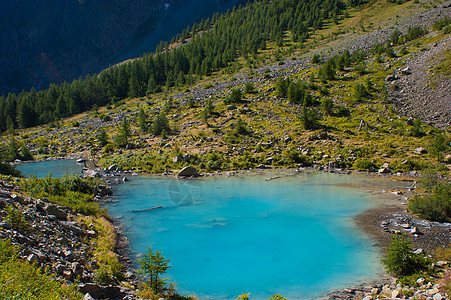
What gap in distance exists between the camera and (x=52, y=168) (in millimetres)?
44188

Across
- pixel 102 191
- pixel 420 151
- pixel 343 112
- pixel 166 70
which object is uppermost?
pixel 166 70

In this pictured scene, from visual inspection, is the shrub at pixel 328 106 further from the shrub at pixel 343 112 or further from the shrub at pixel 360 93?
the shrub at pixel 360 93

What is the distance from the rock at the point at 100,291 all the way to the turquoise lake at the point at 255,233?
3.81 meters

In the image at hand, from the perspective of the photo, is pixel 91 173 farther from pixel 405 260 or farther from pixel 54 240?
pixel 405 260

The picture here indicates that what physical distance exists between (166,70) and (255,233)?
4022 inches

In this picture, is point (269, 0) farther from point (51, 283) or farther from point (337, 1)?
point (51, 283)

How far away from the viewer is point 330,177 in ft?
109

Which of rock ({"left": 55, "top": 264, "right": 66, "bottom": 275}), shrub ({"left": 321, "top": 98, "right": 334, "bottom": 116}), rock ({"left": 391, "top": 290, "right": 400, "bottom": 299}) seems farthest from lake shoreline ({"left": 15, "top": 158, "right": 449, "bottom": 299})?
shrub ({"left": 321, "top": 98, "right": 334, "bottom": 116})

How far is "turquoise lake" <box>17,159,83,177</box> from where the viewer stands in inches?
1593

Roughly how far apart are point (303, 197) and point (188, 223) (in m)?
11.4

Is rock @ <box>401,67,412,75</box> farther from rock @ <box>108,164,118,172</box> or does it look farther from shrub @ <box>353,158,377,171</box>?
rock @ <box>108,164,118,172</box>

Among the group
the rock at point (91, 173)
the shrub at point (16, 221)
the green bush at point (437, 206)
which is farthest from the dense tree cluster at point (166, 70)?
the shrub at point (16, 221)

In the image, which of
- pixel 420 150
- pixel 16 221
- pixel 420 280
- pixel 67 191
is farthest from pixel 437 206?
pixel 67 191

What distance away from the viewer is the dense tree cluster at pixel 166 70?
3915 inches
